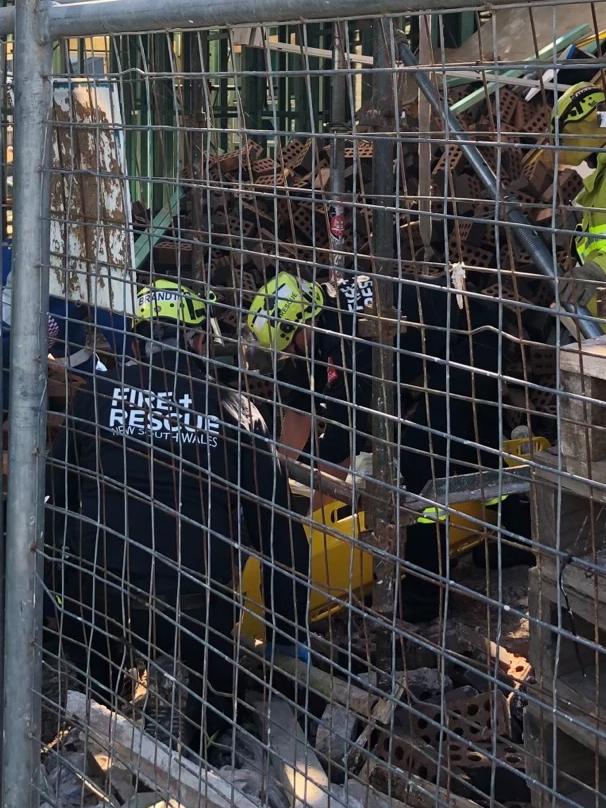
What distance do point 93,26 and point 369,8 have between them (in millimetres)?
827

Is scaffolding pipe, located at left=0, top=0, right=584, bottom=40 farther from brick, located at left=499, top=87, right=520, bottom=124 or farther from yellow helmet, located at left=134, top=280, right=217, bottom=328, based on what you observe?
brick, located at left=499, top=87, right=520, bottom=124

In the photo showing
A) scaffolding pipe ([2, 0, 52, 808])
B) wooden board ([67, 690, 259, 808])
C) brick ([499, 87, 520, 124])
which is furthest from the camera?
brick ([499, 87, 520, 124])

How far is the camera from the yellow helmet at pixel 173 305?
2.35 m

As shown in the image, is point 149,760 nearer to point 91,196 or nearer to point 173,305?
point 91,196

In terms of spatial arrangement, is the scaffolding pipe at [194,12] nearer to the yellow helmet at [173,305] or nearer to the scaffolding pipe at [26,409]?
the scaffolding pipe at [26,409]

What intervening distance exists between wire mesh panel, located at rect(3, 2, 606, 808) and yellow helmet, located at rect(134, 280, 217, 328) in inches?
1.4

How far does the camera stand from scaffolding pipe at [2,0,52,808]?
2.51 m

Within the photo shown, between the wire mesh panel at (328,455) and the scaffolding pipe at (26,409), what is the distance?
1.9 inches

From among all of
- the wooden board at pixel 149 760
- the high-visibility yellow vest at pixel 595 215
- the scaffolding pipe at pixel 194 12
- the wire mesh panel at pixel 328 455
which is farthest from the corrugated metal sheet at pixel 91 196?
the high-visibility yellow vest at pixel 595 215

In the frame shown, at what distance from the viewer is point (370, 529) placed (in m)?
4.99

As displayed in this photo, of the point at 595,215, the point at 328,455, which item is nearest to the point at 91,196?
the point at 328,455

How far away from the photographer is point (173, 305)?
18.5ft

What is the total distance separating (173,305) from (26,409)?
10.1 ft

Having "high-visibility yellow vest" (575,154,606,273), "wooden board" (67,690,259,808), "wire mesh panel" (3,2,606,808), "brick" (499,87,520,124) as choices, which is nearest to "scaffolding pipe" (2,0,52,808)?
"wire mesh panel" (3,2,606,808)
